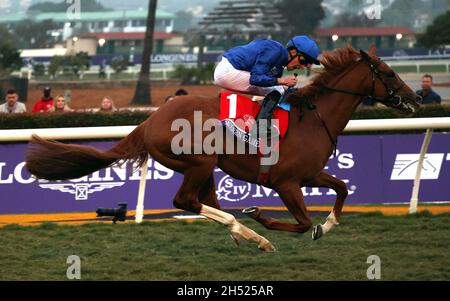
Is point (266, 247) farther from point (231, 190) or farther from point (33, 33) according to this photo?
point (33, 33)

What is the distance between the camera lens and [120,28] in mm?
44531

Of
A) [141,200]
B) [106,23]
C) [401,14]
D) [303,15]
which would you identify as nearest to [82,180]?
[141,200]

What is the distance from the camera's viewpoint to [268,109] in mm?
5719

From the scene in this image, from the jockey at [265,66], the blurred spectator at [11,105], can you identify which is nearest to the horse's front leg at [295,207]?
the jockey at [265,66]

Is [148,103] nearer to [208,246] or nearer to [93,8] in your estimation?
[208,246]

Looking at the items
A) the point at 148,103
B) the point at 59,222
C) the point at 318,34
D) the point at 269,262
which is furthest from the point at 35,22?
the point at 269,262

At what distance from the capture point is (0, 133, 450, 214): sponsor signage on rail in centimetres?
773

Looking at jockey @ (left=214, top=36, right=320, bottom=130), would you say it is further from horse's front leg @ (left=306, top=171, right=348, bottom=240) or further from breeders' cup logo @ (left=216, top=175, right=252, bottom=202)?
breeders' cup logo @ (left=216, top=175, right=252, bottom=202)

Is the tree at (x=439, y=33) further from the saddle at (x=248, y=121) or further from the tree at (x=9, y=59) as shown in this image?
the saddle at (x=248, y=121)

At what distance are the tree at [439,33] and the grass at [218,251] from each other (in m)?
19.9

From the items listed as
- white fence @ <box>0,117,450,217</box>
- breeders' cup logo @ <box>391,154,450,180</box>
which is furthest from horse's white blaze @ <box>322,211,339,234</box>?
breeders' cup logo @ <box>391,154,450,180</box>

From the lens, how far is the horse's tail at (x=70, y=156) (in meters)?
5.93

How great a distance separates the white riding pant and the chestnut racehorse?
5.1 inches

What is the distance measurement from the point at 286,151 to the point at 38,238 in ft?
6.75
